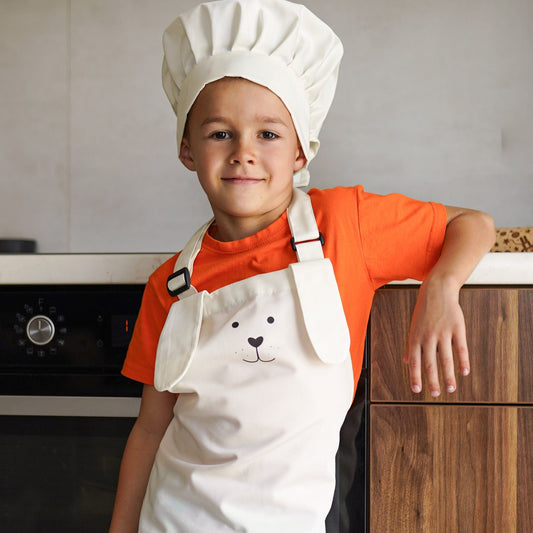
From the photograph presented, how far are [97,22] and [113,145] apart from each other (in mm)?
300

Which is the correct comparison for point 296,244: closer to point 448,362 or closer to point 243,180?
point 243,180

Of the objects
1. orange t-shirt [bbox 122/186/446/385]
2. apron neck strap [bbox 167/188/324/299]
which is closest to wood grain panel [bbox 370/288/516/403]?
orange t-shirt [bbox 122/186/446/385]

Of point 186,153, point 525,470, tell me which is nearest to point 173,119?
point 186,153

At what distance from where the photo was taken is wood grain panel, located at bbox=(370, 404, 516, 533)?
2.71 feet

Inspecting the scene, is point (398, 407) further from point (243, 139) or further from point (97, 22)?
point (97, 22)

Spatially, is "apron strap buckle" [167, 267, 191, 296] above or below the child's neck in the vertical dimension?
below

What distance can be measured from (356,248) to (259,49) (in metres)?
0.29

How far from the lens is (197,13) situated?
31.5 inches

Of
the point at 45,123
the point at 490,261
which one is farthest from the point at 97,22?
the point at 490,261

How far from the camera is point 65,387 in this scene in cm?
91

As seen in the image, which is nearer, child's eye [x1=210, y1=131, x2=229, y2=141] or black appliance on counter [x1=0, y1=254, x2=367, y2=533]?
child's eye [x1=210, y1=131, x2=229, y2=141]

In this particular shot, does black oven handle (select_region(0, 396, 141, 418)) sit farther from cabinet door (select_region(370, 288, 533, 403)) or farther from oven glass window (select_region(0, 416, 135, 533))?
cabinet door (select_region(370, 288, 533, 403))

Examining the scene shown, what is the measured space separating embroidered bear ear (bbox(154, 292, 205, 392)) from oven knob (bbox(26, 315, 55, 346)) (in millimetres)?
235

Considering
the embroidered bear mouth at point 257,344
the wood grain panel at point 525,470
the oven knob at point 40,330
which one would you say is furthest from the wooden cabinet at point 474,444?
the oven knob at point 40,330
